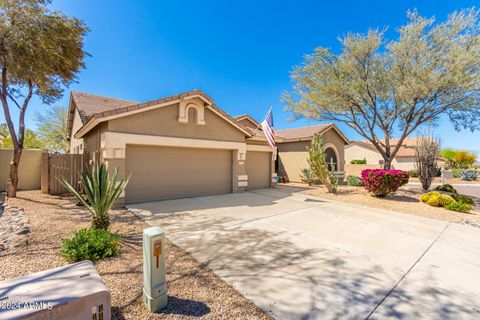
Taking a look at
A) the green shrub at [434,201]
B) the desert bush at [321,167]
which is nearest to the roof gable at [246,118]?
the desert bush at [321,167]

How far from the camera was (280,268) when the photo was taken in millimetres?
3650

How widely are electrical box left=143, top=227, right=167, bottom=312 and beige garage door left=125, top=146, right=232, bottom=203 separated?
6.44 metres

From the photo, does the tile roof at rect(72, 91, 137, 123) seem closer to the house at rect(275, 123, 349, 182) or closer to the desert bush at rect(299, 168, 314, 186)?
the house at rect(275, 123, 349, 182)

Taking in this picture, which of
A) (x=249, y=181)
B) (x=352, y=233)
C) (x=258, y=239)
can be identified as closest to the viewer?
(x=258, y=239)

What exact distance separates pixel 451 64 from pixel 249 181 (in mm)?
11409

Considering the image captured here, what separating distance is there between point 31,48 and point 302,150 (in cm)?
1589

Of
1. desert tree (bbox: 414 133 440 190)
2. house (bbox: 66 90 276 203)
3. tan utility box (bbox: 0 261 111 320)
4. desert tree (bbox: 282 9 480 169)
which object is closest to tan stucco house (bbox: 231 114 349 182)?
desert tree (bbox: 282 9 480 169)

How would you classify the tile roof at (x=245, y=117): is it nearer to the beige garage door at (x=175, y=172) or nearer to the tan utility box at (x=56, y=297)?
the beige garage door at (x=175, y=172)

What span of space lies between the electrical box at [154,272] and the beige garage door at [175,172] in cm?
644

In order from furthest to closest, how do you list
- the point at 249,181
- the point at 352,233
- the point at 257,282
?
the point at 249,181, the point at 352,233, the point at 257,282

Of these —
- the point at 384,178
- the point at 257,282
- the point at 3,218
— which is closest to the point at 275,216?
the point at 257,282

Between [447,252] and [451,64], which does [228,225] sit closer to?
[447,252]

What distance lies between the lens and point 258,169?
1299 centimetres

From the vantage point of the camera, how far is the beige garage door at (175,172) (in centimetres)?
846
